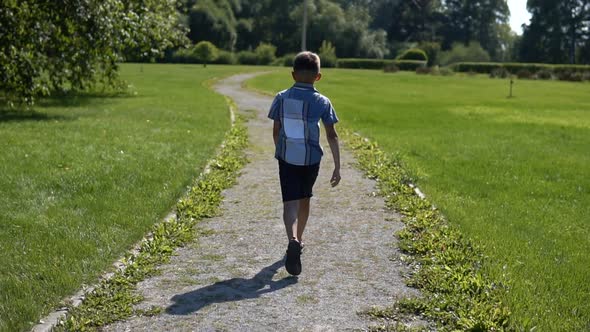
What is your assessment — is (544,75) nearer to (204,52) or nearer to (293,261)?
(204,52)

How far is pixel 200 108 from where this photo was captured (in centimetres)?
2116

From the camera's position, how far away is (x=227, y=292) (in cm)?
501

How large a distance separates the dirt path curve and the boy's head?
1464mm

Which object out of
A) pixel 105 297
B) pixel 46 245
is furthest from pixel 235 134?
pixel 105 297

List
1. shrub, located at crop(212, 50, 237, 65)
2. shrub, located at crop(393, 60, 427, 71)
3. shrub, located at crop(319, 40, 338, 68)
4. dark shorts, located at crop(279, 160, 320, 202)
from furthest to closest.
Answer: shrub, located at crop(319, 40, 338, 68), shrub, located at crop(212, 50, 237, 65), shrub, located at crop(393, 60, 427, 71), dark shorts, located at crop(279, 160, 320, 202)

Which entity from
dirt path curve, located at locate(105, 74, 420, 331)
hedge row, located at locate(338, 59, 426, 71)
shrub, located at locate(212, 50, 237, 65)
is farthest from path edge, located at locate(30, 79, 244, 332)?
shrub, located at locate(212, 50, 237, 65)

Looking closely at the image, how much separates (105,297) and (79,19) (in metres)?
11.1

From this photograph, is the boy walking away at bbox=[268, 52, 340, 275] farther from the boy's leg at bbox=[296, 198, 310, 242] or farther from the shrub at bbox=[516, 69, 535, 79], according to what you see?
the shrub at bbox=[516, 69, 535, 79]

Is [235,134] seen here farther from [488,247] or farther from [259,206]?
[488,247]

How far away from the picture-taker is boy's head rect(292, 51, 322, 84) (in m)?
5.40

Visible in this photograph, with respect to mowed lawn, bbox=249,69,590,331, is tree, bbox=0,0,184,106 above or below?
above

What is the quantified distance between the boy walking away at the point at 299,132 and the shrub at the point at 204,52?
69471 mm

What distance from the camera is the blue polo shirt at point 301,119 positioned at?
5.45 meters

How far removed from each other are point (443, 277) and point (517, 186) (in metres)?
4.71
